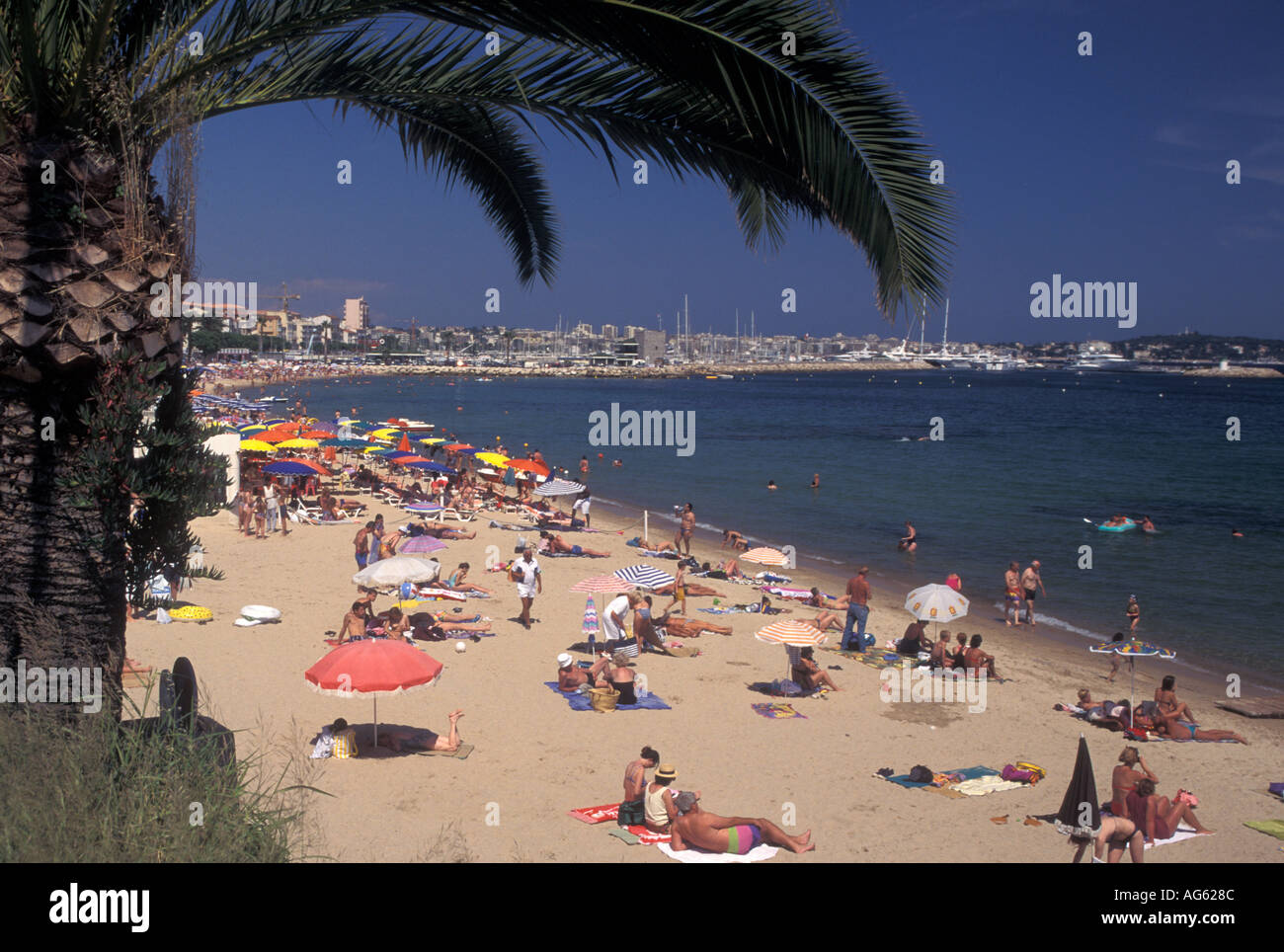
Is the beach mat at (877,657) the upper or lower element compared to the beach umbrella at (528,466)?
lower

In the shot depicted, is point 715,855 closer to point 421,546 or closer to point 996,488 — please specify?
point 421,546

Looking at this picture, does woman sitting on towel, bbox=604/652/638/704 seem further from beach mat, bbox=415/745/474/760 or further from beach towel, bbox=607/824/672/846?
beach towel, bbox=607/824/672/846

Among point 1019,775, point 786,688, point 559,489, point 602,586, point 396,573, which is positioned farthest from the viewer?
point 559,489

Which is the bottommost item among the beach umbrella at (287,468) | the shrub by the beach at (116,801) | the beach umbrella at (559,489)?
the beach umbrella at (559,489)

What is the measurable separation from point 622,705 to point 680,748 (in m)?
1.33

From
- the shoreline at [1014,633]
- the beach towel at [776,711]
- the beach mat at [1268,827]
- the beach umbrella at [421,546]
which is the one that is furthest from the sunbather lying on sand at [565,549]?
the beach mat at [1268,827]

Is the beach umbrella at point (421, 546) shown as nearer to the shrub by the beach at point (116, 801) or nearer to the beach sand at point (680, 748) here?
the beach sand at point (680, 748)

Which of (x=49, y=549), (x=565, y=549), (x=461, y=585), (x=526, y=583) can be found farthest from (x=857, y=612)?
(x=49, y=549)

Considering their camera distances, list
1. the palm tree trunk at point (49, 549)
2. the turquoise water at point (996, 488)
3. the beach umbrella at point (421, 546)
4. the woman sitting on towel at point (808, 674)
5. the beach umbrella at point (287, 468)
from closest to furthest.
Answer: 1. the palm tree trunk at point (49, 549)
2. the woman sitting on towel at point (808, 674)
3. the beach umbrella at point (421, 546)
4. the turquoise water at point (996, 488)
5. the beach umbrella at point (287, 468)

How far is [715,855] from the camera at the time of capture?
7.66 meters

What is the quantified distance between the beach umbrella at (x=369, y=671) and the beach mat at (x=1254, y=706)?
36.0 ft

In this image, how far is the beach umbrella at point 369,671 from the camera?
8852 mm

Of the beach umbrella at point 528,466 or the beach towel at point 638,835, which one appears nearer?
the beach towel at point 638,835
